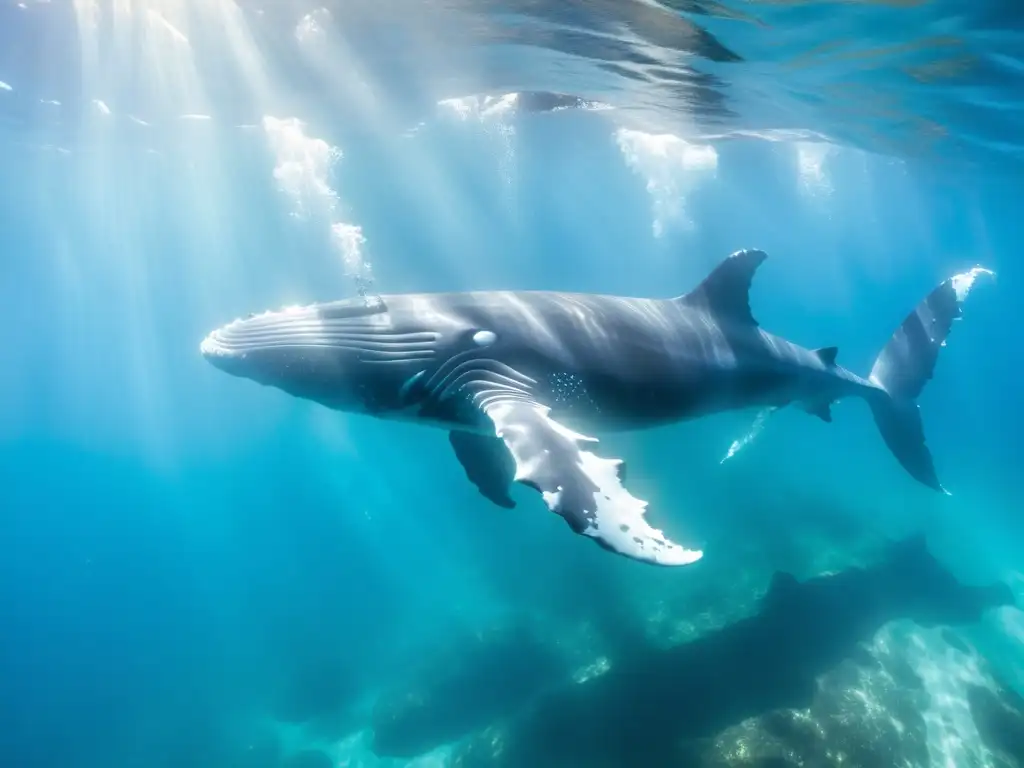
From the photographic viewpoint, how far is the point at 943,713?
1313 centimetres

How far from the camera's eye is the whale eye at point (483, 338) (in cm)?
627

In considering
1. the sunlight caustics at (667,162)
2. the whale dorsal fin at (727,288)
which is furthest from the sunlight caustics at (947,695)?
the sunlight caustics at (667,162)

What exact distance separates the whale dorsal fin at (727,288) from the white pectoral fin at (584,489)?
4173 mm

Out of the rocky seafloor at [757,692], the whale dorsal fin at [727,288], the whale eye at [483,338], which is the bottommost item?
the rocky seafloor at [757,692]

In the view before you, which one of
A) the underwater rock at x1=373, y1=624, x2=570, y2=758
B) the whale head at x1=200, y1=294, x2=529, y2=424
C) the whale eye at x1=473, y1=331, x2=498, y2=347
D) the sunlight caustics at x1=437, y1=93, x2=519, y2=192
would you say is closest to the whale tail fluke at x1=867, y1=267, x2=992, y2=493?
the whale eye at x1=473, y1=331, x2=498, y2=347

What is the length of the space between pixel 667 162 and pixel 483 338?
45.5 meters

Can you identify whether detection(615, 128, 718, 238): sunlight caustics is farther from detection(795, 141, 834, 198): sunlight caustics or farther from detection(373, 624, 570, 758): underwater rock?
detection(373, 624, 570, 758): underwater rock

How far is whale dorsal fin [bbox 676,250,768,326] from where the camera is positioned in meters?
8.43

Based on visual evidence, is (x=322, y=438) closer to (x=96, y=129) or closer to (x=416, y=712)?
(x=96, y=129)

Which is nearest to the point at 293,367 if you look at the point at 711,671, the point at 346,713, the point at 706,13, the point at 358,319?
the point at 358,319

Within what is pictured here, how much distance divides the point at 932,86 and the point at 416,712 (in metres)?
25.0

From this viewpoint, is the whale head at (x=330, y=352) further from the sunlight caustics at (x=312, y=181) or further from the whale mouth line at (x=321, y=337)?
the sunlight caustics at (x=312, y=181)

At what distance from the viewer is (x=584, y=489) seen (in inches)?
179

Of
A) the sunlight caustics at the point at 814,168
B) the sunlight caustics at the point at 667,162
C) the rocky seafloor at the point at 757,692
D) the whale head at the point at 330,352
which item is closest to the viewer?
the whale head at the point at 330,352
